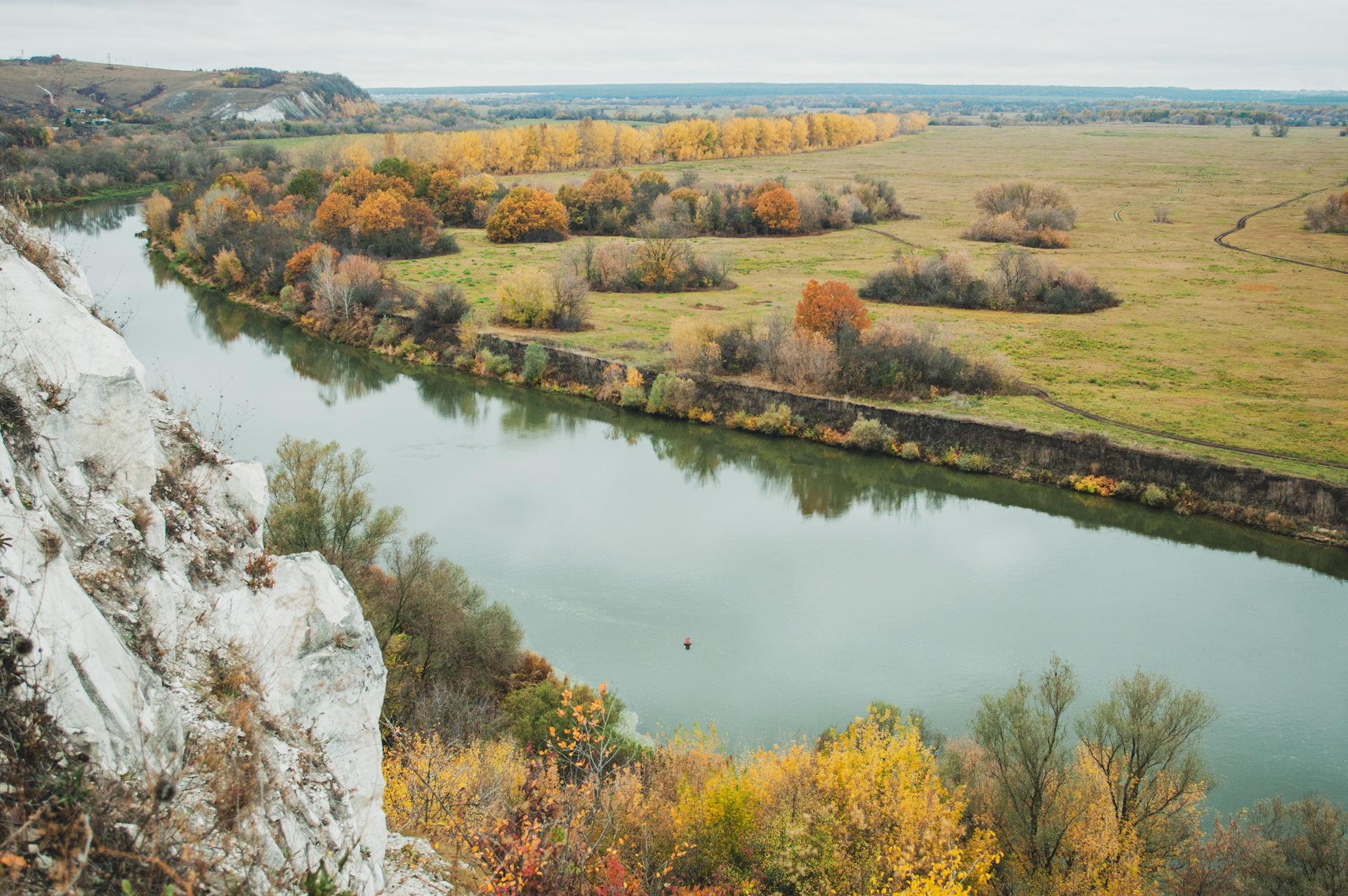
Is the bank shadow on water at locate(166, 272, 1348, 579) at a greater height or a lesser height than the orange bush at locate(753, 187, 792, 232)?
lesser

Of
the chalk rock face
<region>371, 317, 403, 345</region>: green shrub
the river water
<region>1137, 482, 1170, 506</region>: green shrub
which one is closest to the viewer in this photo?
the chalk rock face

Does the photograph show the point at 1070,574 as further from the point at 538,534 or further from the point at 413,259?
the point at 413,259

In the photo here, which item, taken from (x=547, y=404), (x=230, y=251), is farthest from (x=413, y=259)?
(x=547, y=404)

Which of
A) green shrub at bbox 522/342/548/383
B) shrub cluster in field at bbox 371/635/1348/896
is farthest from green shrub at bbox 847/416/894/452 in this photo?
shrub cluster in field at bbox 371/635/1348/896

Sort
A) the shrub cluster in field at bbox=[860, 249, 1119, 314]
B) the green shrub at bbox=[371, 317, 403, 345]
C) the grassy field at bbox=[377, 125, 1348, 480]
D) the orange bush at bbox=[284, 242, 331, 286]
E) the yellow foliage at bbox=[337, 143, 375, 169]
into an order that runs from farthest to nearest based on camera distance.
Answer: the yellow foliage at bbox=[337, 143, 375, 169]
the orange bush at bbox=[284, 242, 331, 286]
the shrub cluster in field at bbox=[860, 249, 1119, 314]
the green shrub at bbox=[371, 317, 403, 345]
the grassy field at bbox=[377, 125, 1348, 480]

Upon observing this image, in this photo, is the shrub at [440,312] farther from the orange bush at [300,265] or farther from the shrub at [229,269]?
the shrub at [229,269]

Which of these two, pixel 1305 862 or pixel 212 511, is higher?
pixel 212 511

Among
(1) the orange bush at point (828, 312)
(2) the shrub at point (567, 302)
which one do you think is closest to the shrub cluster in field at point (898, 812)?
(1) the orange bush at point (828, 312)

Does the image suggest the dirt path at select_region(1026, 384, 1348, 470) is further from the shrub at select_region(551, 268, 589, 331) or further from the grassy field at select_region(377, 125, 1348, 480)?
the shrub at select_region(551, 268, 589, 331)
